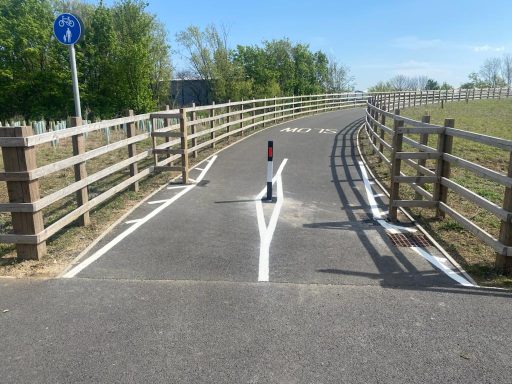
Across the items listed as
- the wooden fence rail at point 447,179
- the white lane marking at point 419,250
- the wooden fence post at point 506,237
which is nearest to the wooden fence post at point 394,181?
the wooden fence rail at point 447,179

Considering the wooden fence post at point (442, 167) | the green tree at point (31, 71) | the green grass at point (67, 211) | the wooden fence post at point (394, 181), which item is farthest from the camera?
the green tree at point (31, 71)

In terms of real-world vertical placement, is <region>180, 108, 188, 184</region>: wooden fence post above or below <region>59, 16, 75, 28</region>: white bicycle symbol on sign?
below

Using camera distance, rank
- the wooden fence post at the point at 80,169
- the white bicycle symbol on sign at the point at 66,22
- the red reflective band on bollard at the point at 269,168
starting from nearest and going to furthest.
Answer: the wooden fence post at the point at 80,169 → the red reflective band on bollard at the point at 269,168 → the white bicycle symbol on sign at the point at 66,22

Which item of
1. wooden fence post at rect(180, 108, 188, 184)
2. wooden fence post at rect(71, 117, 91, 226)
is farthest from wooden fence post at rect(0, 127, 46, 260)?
wooden fence post at rect(180, 108, 188, 184)

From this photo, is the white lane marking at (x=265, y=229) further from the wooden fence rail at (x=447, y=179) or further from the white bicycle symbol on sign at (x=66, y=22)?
the white bicycle symbol on sign at (x=66, y=22)

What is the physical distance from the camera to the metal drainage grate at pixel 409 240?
603cm

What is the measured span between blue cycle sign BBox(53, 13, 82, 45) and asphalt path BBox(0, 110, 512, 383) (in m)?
4.06

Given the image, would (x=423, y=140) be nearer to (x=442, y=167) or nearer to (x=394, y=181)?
(x=442, y=167)

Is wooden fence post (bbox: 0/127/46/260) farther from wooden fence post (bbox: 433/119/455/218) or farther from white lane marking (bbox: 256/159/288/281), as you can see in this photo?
wooden fence post (bbox: 433/119/455/218)

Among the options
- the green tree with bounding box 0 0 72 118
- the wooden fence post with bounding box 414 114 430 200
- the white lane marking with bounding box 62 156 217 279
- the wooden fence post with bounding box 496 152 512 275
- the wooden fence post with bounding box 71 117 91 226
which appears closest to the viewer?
the wooden fence post with bounding box 496 152 512 275

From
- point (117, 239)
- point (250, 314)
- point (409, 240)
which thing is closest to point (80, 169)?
point (117, 239)

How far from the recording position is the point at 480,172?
5.61 meters

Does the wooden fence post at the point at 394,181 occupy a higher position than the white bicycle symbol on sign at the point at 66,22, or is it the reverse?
the white bicycle symbol on sign at the point at 66,22

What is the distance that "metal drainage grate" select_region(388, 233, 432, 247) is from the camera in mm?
6027
